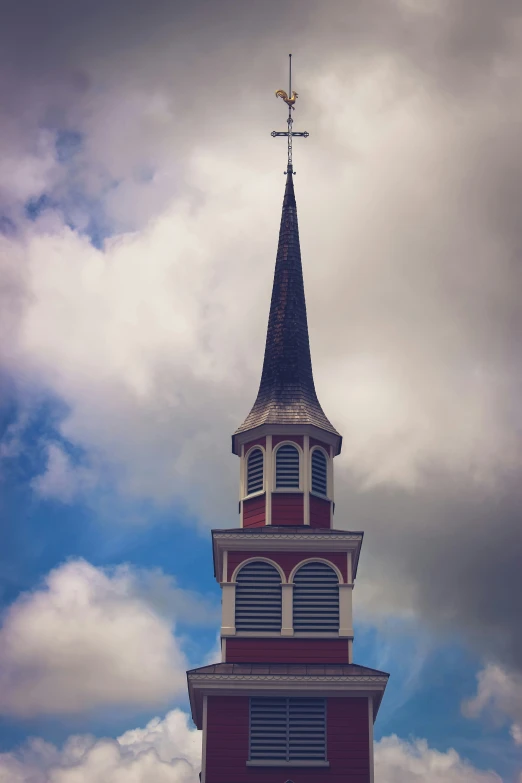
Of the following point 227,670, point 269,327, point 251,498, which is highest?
point 269,327

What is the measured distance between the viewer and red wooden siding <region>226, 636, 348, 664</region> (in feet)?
173

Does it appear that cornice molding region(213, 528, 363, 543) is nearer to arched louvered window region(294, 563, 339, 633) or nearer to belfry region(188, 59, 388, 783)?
belfry region(188, 59, 388, 783)

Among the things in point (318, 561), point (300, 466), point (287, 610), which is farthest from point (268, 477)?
point (287, 610)

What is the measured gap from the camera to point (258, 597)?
54219mm

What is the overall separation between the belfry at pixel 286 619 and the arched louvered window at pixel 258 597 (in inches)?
1.5

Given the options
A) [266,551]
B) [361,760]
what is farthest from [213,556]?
[361,760]

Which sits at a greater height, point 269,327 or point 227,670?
point 269,327

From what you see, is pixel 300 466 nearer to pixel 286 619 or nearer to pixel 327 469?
pixel 327 469

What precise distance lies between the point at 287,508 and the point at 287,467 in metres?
1.82

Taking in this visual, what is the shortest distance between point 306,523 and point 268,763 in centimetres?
964

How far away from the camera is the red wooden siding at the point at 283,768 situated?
50406 millimetres

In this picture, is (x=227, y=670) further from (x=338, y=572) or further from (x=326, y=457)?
(x=326, y=457)

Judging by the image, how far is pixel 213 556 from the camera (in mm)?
56344

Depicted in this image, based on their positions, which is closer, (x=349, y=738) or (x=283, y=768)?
(x=283, y=768)
